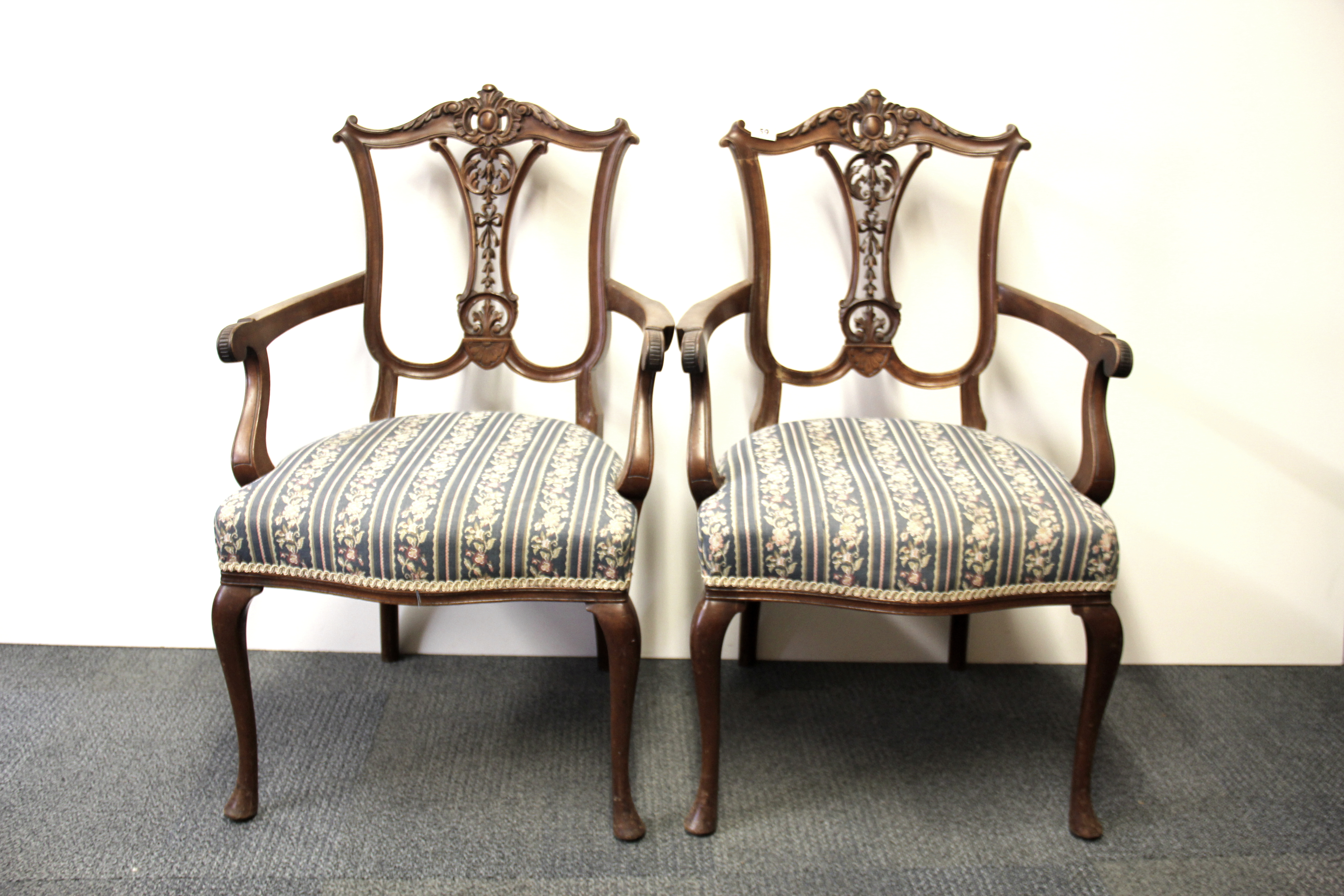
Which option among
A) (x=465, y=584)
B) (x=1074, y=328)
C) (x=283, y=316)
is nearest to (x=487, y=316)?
(x=283, y=316)

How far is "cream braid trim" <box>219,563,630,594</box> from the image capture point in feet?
4.26

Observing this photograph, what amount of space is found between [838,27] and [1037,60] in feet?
1.25

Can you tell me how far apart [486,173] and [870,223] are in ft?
2.36

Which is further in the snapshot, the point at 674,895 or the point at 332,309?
the point at 332,309

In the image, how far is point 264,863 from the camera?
1.36 meters

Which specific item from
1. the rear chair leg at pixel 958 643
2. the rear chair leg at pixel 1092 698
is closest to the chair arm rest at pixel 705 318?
the rear chair leg at pixel 1092 698

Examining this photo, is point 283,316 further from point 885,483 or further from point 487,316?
point 885,483

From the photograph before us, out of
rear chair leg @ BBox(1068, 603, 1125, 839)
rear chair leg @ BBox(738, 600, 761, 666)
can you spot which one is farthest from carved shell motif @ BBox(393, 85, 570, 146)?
rear chair leg @ BBox(1068, 603, 1125, 839)

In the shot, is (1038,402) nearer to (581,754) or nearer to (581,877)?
(581,754)

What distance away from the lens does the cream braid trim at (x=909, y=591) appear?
4.24 ft

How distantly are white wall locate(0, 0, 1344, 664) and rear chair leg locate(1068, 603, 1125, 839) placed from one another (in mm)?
513

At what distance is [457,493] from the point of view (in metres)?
1.32

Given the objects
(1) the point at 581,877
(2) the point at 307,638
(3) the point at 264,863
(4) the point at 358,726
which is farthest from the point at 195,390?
(1) the point at 581,877

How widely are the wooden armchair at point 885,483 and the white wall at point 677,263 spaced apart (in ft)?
0.39
